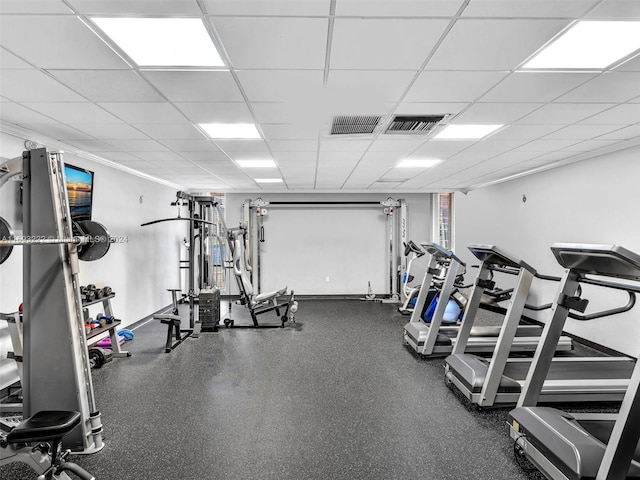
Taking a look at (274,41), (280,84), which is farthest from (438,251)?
(274,41)

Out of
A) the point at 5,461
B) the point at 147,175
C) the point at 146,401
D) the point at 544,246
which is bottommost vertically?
the point at 146,401

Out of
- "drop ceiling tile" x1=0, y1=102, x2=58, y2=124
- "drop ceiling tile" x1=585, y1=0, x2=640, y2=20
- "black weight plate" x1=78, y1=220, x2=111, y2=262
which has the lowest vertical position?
"black weight plate" x1=78, y1=220, x2=111, y2=262

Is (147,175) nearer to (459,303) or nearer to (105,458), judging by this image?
(105,458)

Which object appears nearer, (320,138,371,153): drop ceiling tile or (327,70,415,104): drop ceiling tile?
(327,70,415,104): drop ceiling tile

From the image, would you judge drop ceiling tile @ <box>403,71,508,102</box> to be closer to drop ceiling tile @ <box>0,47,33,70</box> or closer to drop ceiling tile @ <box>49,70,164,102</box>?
drop ceiling tile @ <box>49,70,164,102</box>

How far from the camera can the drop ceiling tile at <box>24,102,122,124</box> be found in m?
2.73

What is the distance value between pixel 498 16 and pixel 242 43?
4.18 ft

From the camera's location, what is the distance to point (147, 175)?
19.2 feet

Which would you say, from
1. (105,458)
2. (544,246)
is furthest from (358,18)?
(544,246)

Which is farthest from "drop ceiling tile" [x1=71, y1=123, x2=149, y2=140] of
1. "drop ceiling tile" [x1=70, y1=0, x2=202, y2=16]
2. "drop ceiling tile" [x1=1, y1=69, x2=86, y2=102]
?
"drop ceiling tile" [x1=70, y1=0, x2=202, y2=16]

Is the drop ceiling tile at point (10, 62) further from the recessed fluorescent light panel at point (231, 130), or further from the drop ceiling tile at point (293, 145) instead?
the drop ceiling tile at point (293, 145)

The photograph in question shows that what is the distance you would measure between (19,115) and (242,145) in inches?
75.8

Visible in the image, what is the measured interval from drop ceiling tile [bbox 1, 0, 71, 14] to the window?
26.0 ft

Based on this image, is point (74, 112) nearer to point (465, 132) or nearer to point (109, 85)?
point (109, 85)
